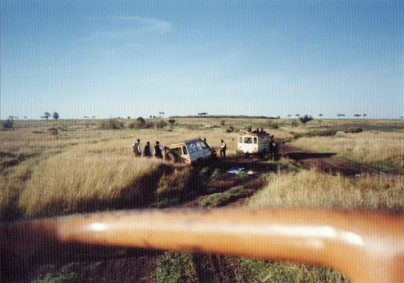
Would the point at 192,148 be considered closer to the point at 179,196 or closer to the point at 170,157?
the point at 170,157

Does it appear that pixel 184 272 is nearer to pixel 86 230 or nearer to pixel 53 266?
pixel 53 266

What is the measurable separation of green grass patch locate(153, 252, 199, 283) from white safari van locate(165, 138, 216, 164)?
33.1 feet

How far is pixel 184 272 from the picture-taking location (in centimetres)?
423

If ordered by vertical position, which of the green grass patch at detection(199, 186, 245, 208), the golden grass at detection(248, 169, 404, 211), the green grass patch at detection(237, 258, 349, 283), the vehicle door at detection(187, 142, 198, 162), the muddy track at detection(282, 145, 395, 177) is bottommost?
the muddy track at detection(282, 145, 395, 177)

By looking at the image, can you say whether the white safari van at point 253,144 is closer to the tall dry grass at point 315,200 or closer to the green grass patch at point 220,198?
the tall dry grass at point 315,200

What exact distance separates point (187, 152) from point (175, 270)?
1067cm

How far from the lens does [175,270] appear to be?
4.29 meters

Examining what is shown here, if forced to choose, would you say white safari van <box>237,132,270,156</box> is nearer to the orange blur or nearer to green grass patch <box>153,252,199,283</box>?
green grass patch <box>153,252,199,283</box>

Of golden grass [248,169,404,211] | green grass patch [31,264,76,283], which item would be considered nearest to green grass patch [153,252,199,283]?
green grass patch [31,264,76,283]

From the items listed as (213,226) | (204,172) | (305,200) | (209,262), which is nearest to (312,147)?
(204,172)

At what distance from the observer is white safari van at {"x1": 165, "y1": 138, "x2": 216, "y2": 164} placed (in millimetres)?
14859

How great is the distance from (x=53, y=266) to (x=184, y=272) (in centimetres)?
200

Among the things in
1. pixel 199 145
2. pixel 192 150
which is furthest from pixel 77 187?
pixel 199 145

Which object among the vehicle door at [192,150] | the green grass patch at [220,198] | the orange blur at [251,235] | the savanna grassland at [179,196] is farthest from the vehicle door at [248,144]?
the orange blur at [251,235]
